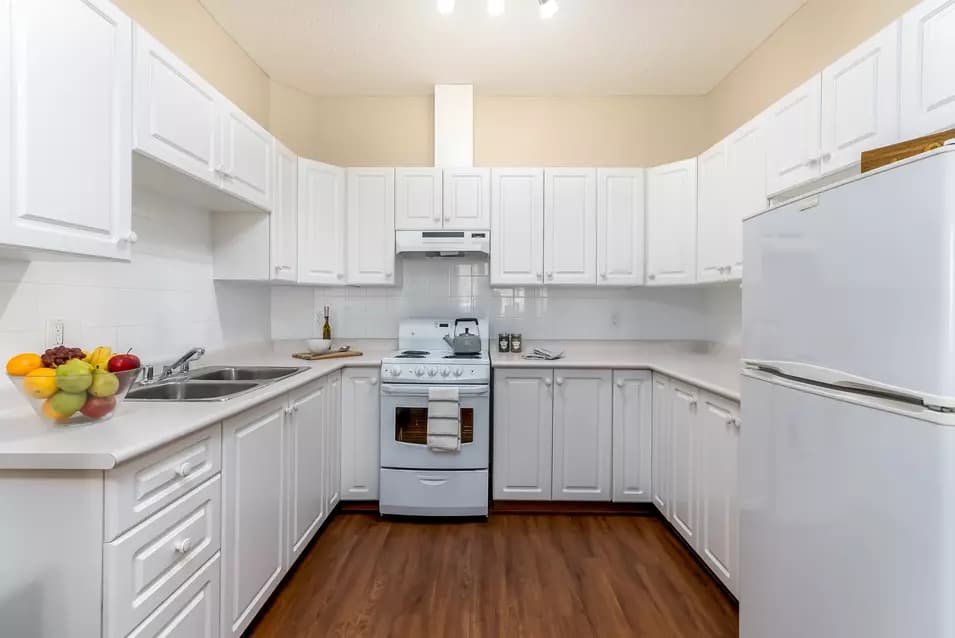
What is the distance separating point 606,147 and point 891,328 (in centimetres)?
274

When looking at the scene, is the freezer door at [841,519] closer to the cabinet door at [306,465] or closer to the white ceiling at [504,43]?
the cabinet door at [306,465]

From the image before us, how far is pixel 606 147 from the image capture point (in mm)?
3260

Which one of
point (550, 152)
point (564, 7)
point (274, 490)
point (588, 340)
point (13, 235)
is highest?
point (564, 7)

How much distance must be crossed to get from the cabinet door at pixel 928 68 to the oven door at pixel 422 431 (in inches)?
82.4

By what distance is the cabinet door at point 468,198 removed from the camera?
9.71 ft

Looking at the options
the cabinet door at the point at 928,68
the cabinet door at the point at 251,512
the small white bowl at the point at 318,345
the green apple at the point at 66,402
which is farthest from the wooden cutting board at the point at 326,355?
the cabinet door at the point at 928,68

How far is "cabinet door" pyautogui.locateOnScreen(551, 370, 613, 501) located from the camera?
2695 millimetres

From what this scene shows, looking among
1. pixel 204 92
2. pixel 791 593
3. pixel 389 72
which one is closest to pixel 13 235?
pixel 204 92

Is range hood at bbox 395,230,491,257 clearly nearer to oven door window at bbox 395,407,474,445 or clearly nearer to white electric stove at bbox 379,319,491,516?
white electric stove at bbox 379,319,491,516

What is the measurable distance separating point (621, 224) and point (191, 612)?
2951 mm

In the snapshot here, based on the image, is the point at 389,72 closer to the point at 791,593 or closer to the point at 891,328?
the point at 891,328

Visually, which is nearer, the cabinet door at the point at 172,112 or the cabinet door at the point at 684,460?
the cabinet door at the point at 172,112

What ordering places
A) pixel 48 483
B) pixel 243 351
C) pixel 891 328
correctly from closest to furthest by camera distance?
pixel 891 328 → pixel 48 483 → pixel 243 351

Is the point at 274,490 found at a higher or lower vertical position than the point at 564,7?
lower
